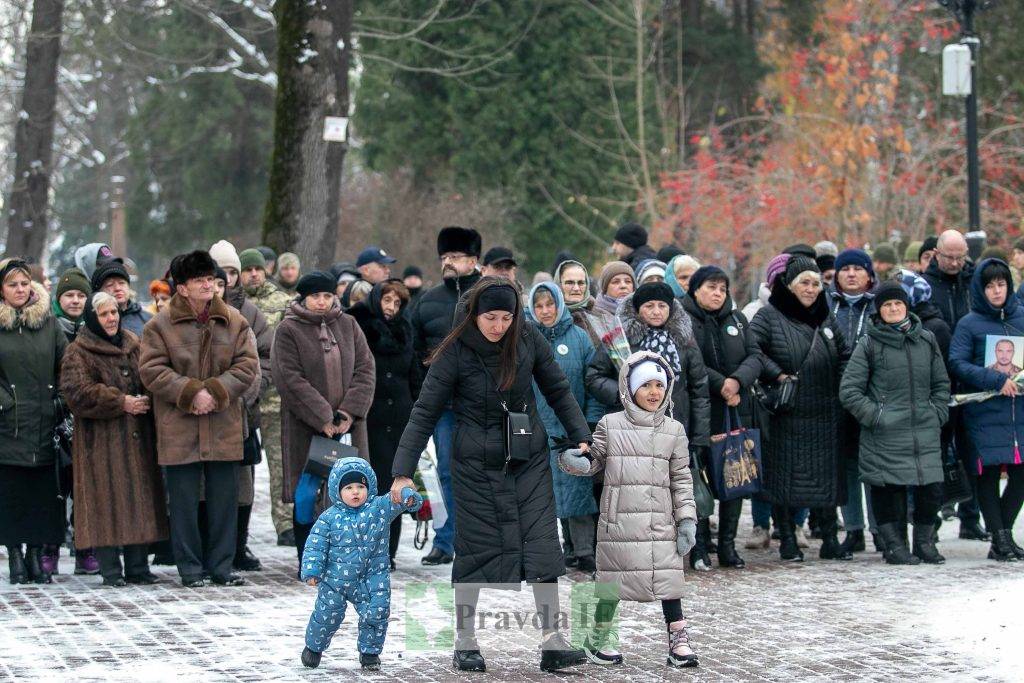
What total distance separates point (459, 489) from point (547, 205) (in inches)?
1155

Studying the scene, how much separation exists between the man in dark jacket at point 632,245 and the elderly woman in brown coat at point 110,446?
4.21 meters

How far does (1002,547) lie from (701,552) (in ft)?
7.17

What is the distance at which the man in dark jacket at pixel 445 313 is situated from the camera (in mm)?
11094

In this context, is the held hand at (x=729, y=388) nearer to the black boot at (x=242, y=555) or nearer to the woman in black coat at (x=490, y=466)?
the woman in black coat at (x=490, y=466)

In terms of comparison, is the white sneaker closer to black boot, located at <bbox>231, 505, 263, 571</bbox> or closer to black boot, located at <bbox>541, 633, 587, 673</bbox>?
black boot, located at <bbox>231, 505, 263, 571</bbox>

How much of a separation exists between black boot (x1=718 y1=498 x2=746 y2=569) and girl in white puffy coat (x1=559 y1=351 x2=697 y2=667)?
10.0 feet

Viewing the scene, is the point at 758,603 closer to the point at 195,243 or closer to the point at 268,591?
the point at 268,591

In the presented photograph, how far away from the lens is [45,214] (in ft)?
77.4

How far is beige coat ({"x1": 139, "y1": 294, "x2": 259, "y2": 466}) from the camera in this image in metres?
10.4

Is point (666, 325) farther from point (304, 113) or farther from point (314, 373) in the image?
point (304, 113)

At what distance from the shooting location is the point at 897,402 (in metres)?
11.1

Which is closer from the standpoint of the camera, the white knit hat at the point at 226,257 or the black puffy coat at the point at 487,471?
the black puffy coat at the point at 487,471

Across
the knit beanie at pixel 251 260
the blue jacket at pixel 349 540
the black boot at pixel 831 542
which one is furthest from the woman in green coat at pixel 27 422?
the black boot at pixel 831 542

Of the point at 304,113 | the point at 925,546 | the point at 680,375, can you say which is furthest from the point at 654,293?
the point at 304,113
